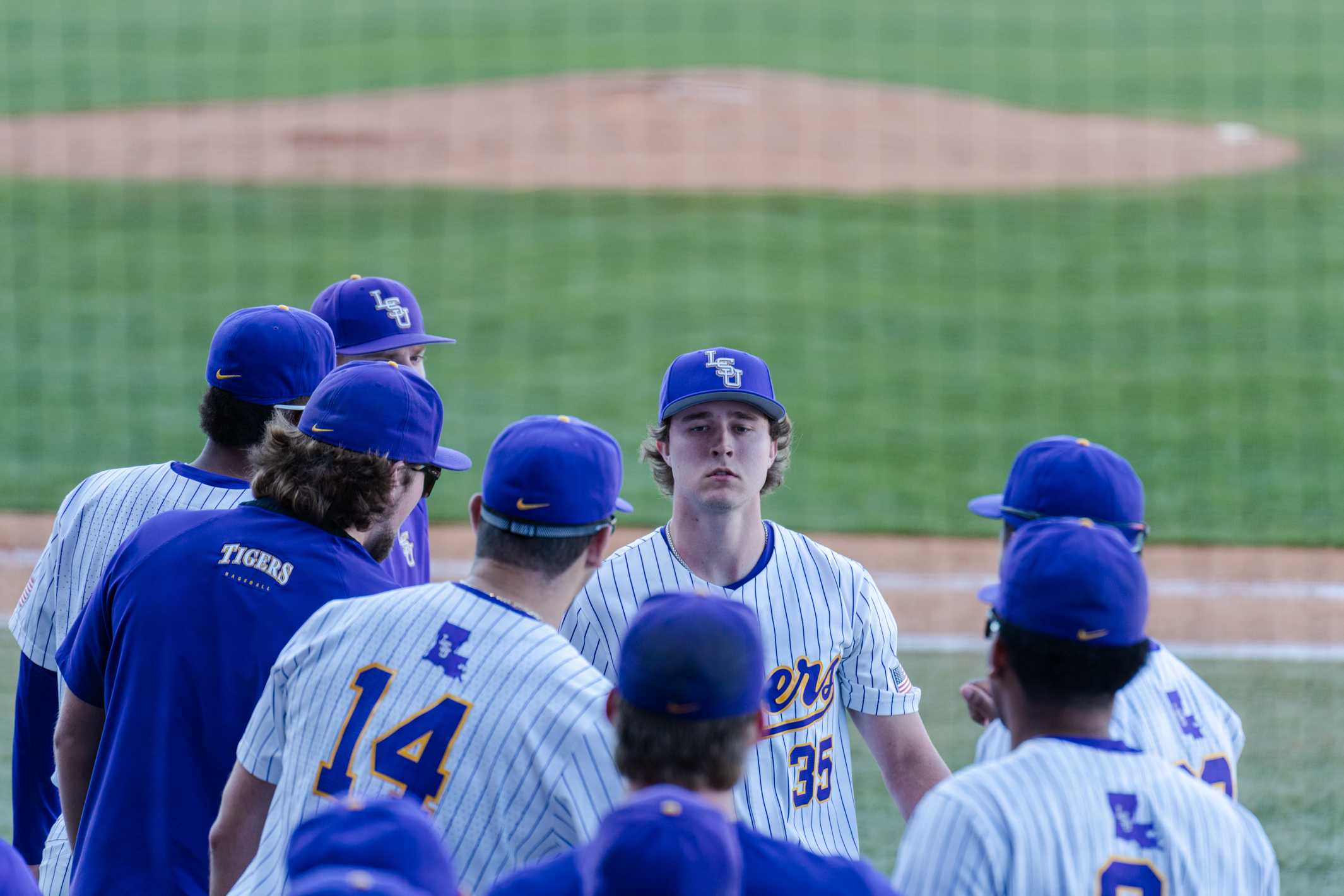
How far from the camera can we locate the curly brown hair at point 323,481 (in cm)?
254

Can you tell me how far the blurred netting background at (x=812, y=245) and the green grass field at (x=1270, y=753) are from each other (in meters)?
0.02

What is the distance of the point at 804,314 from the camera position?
16625 mm

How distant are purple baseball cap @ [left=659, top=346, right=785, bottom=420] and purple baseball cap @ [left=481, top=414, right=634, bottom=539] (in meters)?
0.96

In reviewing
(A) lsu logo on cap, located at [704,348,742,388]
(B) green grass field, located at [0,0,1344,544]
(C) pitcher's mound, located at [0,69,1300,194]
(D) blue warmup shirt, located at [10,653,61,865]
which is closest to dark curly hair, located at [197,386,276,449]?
(D) blue warmup shirt, located at [10,653,61,865]

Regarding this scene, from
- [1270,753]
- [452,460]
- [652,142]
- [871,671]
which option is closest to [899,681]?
[871,671]

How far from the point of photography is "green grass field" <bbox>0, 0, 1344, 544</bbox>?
473 inches

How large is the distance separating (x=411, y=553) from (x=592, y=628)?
502mm

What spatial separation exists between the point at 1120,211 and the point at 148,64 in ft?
52.2

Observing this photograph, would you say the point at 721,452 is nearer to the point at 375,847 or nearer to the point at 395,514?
the point at 395,514

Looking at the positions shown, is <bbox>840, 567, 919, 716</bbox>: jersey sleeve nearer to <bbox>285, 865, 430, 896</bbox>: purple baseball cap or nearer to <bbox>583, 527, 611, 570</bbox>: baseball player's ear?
<bbox>583, 527, 611, 570</bbox>: baseball player's ear

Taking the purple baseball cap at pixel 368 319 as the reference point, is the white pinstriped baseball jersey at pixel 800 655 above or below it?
below

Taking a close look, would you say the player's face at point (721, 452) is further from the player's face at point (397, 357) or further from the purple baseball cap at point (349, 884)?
the purple baseball cap at point (349, 884)

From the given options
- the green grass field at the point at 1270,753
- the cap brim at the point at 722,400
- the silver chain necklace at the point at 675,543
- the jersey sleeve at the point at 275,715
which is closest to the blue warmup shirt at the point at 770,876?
the jersey sleeve at the point at 275,715

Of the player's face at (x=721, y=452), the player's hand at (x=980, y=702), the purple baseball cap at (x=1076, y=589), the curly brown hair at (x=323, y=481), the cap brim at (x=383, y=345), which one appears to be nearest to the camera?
the purple baseball cap at (x=1076, y=589)
